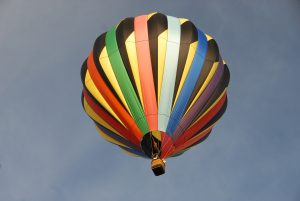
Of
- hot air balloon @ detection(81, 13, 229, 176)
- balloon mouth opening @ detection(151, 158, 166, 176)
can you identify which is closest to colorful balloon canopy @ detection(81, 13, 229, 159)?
hot air balloon @ detection(81, 13, 229, 176)

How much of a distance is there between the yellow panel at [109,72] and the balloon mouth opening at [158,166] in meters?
2.78

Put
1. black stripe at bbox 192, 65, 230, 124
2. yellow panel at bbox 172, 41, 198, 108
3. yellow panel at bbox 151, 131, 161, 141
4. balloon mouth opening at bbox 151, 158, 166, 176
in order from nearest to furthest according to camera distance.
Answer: balloon mouth opening at bbox 151, 158, 166, 176 < yellow panel at bbox 151, 131, 161, 141 < yellow panel at bbox 172, 41, 198, 108 < black stripe at bbox 192, 65, 230, 124

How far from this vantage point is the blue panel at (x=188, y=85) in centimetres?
2224

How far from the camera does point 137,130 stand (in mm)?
22109

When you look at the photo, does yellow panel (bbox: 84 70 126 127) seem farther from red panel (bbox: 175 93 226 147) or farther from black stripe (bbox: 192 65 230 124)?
black stripe (bbox: 192 65 230 124)

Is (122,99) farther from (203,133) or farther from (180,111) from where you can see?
(203,133)

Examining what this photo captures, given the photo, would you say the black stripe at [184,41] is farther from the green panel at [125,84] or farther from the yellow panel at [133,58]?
the green panel at [125,84]

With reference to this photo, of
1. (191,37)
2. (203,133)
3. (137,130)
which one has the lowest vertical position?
(203,133)

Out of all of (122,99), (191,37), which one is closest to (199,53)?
(191,37)

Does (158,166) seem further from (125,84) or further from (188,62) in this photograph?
(188,62)

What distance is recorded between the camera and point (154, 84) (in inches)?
888

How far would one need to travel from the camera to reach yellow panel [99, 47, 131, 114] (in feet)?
75.2

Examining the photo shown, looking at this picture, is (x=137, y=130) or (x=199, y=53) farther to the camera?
(x=199, y=53)

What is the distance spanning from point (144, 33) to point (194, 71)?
2791 mm
